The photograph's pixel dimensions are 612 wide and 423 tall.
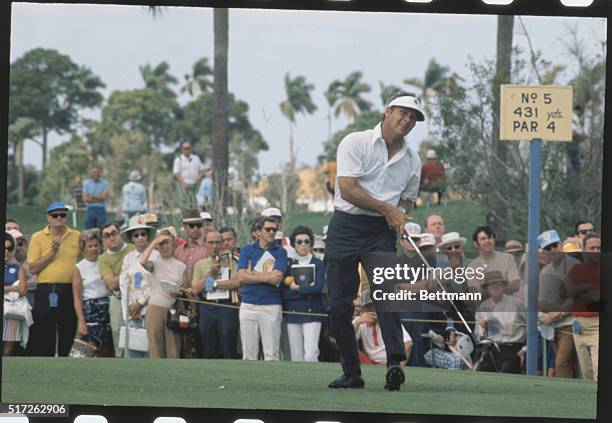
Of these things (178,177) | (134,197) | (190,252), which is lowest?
(190,252)

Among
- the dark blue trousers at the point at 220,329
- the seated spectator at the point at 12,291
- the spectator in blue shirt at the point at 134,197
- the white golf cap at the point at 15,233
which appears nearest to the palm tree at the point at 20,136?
the white golf cap at the point at 15,233

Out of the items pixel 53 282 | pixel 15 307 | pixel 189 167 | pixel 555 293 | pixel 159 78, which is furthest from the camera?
pixel 189 167

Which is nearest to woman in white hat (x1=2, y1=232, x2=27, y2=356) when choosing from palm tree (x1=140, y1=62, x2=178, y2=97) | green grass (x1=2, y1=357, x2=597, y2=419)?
green grass (x1=2, y1=357, x2=597, y2=419)

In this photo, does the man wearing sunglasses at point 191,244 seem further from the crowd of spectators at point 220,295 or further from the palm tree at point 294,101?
the palm tree at point 294,101

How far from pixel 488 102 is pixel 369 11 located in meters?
1.03

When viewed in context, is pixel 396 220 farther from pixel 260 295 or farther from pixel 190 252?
pixel 190 252

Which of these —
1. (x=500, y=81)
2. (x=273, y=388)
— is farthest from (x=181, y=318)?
(x=500, y=81)

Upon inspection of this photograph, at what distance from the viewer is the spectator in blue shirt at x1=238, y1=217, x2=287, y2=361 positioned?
886 centimetres

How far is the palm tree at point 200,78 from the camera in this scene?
28.2 ft

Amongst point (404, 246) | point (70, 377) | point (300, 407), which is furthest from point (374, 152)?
point (70, 377)

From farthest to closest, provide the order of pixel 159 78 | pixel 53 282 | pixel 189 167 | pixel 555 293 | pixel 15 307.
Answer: pixel 189 167 < pixel 53 282 < pixel 159 78 < pixel 15 307 < pixel 555 293

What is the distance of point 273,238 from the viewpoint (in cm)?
891

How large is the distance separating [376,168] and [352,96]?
0.49 metres

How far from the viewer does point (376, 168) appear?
864cm
